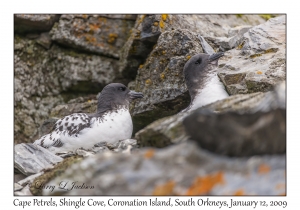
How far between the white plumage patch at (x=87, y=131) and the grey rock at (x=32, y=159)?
0.80 metres

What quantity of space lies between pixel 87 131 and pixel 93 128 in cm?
13

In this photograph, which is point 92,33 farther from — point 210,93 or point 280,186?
point 280,186

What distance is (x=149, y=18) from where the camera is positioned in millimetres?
13273

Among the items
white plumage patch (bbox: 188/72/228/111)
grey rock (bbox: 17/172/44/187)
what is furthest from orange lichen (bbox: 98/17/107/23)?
grey rock (bbox: 17/172/44/187)

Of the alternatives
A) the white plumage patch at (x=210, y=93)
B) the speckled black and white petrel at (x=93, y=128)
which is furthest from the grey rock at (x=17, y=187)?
the white plumage patch at (x=210, y=93)

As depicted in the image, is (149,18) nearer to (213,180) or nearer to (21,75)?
(21,75)

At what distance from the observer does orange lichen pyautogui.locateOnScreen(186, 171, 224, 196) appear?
20.2ft

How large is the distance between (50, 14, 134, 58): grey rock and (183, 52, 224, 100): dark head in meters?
4.67

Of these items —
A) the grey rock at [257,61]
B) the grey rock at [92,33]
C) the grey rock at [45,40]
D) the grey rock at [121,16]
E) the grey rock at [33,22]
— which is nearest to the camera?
the grey rock at [257,61]

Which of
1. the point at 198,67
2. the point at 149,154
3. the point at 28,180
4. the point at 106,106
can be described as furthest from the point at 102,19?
the point at 149,154

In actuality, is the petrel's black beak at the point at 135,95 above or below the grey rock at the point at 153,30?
below

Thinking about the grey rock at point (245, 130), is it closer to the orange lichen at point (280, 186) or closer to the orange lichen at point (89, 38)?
the orange lichen at point (280, 186)

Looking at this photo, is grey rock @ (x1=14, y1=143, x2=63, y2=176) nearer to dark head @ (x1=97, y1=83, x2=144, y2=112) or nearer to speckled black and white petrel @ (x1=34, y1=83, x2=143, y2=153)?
speckled black and white petrel @ (x1=34, y1=83, x2=143, y2=153)

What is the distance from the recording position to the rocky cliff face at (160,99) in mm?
6285
